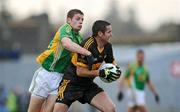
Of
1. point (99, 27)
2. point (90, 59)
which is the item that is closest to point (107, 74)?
point (90, 59)

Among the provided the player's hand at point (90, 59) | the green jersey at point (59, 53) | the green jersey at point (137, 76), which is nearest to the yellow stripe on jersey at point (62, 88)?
the green jersey at point (59, 53)

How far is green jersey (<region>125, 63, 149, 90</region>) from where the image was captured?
62.3 ft

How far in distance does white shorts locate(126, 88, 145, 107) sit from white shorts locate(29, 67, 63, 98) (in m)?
7.55

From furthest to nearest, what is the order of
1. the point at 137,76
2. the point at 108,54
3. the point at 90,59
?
1. the point at 137,76
2. the point at 108,54
3. the point at 90,59

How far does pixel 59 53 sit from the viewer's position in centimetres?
1153

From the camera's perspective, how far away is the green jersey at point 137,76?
62.3 feet

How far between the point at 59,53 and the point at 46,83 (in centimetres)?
64

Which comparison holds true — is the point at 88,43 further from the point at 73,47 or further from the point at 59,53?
the point at 59,53

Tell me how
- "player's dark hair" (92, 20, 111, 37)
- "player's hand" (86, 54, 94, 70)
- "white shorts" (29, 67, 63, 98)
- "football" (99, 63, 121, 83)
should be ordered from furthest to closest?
"white shorts" (29, 67, 63, 98) → "player's dark hair" (92, 20, 111, 37) → "football" (99, 63, 121, 83) → "player's hand" (86, 54, 94, 70)

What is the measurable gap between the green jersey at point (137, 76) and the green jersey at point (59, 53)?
24.3 feet

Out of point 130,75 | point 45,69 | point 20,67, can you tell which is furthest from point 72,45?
point 20,67

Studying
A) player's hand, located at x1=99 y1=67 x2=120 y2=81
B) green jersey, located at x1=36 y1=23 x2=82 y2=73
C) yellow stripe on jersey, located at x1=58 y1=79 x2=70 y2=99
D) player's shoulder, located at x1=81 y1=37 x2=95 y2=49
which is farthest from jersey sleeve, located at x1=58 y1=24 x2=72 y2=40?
player's hand, located at x1=99 y1=67 x2=120 y2=81

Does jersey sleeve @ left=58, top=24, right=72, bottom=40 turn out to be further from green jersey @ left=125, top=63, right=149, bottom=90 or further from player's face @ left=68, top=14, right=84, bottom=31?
green jersey @ left=125, top=63, right=149, bottom=90

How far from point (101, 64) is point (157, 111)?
731 inches
